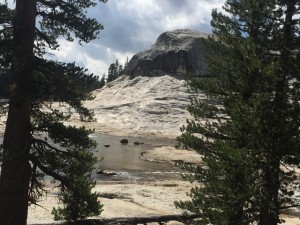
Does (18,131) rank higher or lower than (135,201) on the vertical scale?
higher

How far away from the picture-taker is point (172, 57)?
103812 millimetres

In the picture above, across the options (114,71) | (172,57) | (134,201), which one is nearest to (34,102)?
(134,201)

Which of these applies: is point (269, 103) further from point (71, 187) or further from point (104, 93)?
point (104, 93)

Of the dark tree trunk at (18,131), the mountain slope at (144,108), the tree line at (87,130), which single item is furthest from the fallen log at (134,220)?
the mountain slope at (144,108)

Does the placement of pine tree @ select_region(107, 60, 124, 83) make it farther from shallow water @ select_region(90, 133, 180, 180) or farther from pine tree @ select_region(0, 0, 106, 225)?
pine tree @ select_region(0, 0, 106, 225)

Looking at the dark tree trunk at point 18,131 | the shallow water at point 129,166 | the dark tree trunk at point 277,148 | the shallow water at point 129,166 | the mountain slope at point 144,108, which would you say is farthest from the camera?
the mountain slope at point 144,108

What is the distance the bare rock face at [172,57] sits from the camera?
102 meters

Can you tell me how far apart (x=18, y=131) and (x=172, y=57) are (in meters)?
95.0

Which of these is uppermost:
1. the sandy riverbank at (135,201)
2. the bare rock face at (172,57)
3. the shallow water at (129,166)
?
the bare rock face at (172,57)

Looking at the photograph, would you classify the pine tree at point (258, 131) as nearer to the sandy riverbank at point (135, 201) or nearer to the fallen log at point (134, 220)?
the fallen log at point (134, 220)

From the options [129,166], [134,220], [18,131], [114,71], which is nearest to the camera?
[18,131]

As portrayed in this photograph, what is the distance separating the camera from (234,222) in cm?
1026

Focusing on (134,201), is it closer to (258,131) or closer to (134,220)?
(134,220)

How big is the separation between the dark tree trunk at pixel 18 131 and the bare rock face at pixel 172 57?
288ft
